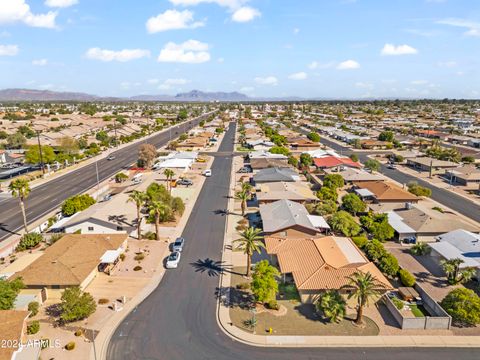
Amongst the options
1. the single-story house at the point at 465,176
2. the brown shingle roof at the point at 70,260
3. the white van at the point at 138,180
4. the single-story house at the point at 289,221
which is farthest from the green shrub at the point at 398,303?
the single-story house at the point at 465,176

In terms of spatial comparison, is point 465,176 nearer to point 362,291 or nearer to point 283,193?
point 283,193

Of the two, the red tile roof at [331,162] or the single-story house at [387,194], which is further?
the red tile roof at [331,162]

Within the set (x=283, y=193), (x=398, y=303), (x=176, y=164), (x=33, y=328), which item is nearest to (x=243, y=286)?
(x=398, y=303)

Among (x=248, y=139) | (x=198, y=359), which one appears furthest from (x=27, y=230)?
(x=248, y=139)

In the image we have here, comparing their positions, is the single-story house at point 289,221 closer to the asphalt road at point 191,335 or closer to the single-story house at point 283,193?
the single-story house at point 283,193

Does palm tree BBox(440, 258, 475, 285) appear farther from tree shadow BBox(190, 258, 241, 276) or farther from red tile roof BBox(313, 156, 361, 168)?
red tile roof BBox(313, 156, 361, 168)

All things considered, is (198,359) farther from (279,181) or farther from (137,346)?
(279,181)

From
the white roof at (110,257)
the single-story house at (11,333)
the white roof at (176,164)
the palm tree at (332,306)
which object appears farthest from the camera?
the white roof at (176,164)
